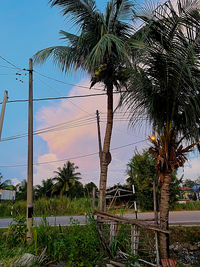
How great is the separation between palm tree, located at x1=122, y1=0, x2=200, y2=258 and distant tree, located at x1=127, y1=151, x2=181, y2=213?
13055 millimetres

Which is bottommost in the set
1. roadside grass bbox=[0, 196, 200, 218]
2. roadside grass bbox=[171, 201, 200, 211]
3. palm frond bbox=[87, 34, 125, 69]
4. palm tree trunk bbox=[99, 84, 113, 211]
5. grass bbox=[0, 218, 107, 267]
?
roadside grass bbox=[171, 201, 200, 211]

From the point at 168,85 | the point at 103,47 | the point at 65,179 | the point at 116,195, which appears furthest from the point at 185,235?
the point at 65,179

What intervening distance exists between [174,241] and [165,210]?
11.1 feet

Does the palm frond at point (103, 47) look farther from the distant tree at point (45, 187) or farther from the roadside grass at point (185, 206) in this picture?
the distant tree at point (45, 187)

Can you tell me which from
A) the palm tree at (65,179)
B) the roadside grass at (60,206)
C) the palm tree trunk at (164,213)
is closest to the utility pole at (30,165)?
the palm tree trunk at (164,213)

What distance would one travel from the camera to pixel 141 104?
5762 millimetres

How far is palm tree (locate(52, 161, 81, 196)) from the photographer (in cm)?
3425

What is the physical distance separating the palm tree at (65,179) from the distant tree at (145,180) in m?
16.4

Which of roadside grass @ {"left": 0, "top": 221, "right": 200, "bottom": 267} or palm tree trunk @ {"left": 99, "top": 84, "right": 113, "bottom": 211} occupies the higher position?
palm tree trunk @ {"left": 99, "top": 84, "right": 113, "bottom": 211}

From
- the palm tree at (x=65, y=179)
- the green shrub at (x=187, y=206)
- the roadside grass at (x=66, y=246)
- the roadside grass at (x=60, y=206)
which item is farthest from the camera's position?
the palm tree at (x=65, y=179)

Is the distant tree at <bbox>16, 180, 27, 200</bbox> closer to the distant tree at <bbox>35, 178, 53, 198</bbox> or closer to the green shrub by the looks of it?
the distant tree at <bbox>35, 178, 53, 198</bbox>

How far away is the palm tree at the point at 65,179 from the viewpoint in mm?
34250

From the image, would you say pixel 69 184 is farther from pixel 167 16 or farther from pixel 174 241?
pixel 167 16

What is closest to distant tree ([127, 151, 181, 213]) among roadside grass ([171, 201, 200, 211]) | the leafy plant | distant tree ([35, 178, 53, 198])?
roadside grass ([171, 201, 200, 211])
